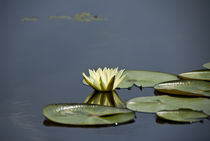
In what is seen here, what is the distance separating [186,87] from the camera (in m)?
2.89

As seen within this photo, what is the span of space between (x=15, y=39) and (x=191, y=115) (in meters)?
2.90

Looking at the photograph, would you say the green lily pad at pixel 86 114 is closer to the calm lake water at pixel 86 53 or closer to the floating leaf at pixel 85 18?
the calm lake water at pixel 86 53

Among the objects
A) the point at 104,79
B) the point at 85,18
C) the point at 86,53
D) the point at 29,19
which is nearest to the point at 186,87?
the point at 104,79

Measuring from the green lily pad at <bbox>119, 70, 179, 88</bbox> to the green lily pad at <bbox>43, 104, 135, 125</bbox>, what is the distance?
0.68 meters

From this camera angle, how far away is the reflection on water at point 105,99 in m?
2.69

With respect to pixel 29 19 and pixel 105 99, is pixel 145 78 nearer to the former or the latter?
pixel 105 99

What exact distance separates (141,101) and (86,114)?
1.58ft

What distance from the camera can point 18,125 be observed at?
7.66ft

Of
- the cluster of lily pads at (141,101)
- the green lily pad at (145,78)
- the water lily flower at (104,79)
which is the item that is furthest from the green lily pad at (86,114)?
the green lily pad at (145,78)

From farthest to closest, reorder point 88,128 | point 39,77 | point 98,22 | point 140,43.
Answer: point 98,22 < point 140,43 < point 39,77 < point 88,128

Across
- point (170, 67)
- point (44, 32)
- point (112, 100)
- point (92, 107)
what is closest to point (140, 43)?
point (170, 67)

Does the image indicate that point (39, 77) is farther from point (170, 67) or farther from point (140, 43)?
point (140, 43)

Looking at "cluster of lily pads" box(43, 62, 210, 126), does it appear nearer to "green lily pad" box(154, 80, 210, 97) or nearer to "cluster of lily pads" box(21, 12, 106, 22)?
"green lily pad" box(154, 80, 210, 97)

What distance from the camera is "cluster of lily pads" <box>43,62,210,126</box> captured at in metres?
2.34
